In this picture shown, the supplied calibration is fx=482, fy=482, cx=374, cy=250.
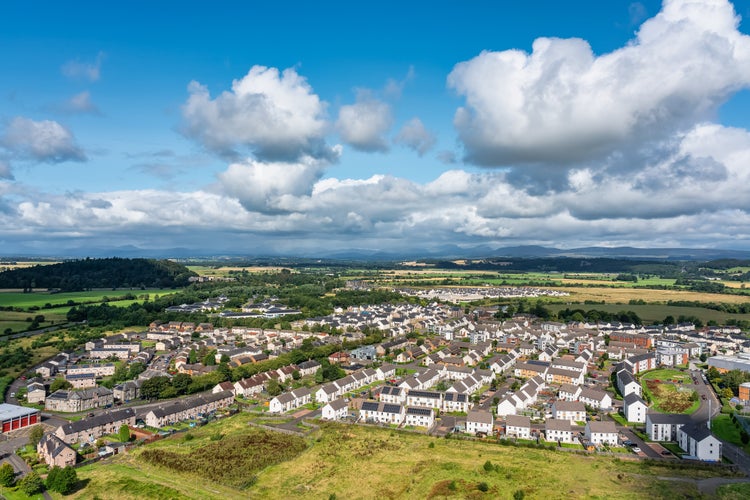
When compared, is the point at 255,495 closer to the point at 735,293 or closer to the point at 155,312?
the point at 155,312

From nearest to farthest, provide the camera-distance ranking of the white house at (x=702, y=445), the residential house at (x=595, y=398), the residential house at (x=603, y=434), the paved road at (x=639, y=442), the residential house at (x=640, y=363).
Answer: the white house at (x=702, y=445)
the paved road at (x=639, y=442)
the residential house at (x=603, y=434)
the residential house at (x=595, y=398)
the residential house at (x=640, y=363)

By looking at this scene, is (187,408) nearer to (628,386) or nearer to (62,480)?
(62,480)

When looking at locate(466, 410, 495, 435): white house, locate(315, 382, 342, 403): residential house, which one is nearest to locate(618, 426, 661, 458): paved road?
locate(466, 410, 495, 435): white house

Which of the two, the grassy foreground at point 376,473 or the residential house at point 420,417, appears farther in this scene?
the residential house at point 420,417

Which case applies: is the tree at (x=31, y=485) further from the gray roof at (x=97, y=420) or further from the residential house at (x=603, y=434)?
the residential house at (x=603, y=434)

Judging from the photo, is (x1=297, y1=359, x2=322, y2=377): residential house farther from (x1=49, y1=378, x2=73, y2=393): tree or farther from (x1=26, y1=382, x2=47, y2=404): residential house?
(x1=26, y1=382, x2=47, y2=404): residential house

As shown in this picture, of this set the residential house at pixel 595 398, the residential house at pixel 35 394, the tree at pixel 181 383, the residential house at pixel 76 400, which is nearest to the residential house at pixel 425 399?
the residential house at pixel 595 398
